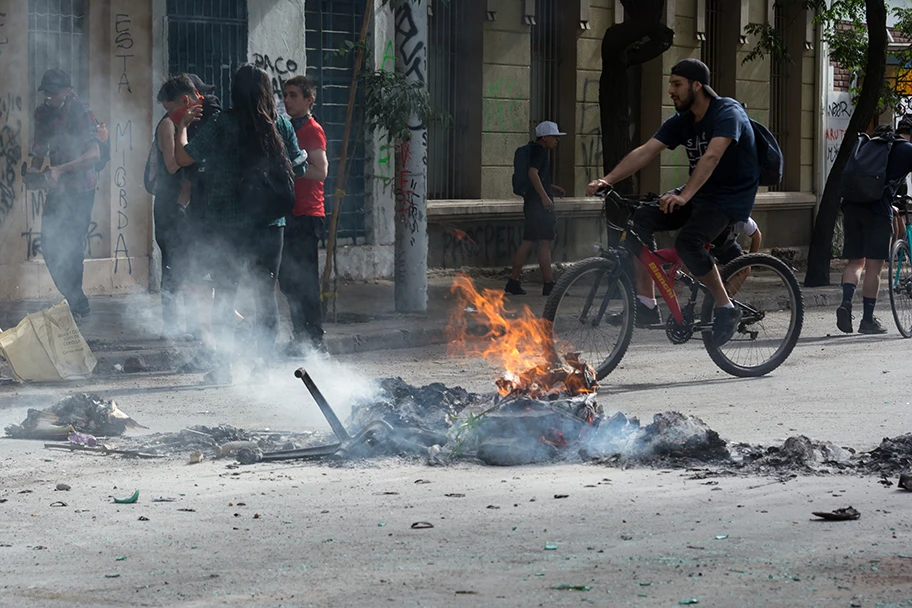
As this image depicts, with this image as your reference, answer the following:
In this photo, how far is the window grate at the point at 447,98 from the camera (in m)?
17.8

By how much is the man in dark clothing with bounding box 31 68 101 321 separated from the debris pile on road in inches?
165

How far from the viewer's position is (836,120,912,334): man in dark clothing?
12016 millimetres

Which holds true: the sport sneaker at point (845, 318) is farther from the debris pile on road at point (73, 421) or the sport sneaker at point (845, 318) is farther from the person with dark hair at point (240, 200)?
the debris pile on road at point (73, 421)

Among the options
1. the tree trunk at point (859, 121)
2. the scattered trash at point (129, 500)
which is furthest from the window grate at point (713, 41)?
the scattered trash at point (129, 500)

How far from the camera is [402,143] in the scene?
12758 millimetres

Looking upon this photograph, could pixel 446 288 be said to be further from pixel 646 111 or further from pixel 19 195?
pixel 646 111

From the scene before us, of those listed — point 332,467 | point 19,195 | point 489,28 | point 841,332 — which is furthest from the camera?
point 489,28

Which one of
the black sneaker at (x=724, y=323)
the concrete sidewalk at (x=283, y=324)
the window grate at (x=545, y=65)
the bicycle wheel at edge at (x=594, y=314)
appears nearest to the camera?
the bicycle wheel at edge at (x=594, y=314)

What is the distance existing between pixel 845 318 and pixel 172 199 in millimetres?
5553

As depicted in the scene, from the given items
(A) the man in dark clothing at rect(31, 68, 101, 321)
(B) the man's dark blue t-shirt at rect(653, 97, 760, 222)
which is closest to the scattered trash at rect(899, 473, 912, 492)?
(B) the man's dark blue t-shirt at rect(653, 97, 760, 222)

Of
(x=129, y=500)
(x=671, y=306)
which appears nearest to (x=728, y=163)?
(x=671, y=306)

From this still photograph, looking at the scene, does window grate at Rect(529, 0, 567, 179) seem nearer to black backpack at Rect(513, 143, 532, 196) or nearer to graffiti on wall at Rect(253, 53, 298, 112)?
black backpack at Rect(513, 143, 532, 196)

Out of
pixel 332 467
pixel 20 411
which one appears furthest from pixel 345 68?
pixel 332 467

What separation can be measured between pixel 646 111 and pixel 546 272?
243 inches
